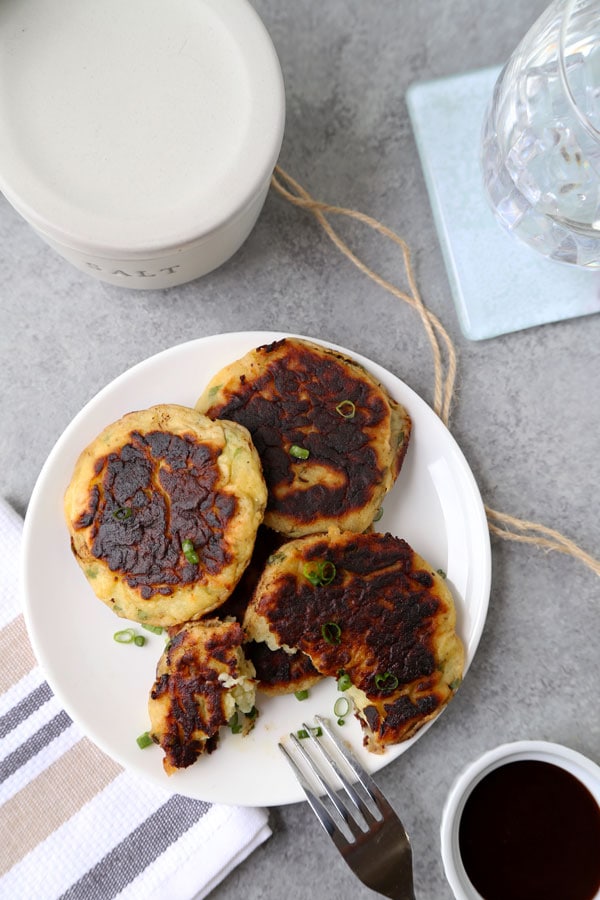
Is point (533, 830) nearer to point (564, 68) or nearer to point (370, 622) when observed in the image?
point (370, 622)

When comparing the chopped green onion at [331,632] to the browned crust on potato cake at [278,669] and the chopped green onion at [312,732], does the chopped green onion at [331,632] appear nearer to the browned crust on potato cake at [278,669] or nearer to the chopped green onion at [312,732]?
the browned crust on potato cake at [278,669]

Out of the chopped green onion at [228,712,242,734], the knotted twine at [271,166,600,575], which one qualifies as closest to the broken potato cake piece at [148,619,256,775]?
the chopped green onion at [228,712,242,734]

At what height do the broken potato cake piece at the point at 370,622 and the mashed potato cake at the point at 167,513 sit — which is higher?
the mashed potato cake at the point at 167,513

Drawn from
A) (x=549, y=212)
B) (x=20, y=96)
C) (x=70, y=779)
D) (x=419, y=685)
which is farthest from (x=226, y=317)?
(x=70, y=779)

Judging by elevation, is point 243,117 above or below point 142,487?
above

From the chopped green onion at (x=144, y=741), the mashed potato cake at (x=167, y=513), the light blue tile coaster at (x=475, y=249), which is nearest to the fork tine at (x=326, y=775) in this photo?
the chopped green onion at (x=144, y=741)

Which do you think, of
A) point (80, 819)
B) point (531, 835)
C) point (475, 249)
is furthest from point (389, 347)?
point (80, 819)

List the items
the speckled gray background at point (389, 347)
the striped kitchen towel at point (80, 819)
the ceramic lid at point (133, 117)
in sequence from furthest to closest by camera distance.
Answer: the speckled gray background at point (389, 347) → the striped kitchen towel at point (80, 819) → the ceramic lid at point (133, 117)

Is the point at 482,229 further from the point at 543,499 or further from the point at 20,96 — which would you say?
the point at 20,96
